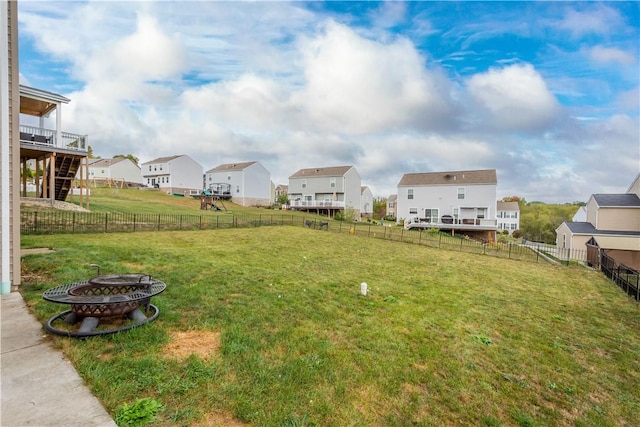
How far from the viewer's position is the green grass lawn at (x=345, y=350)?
3012 mm

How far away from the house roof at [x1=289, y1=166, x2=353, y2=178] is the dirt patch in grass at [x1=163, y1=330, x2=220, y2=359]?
39424 millimetres

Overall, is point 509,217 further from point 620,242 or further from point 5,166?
point 5,166

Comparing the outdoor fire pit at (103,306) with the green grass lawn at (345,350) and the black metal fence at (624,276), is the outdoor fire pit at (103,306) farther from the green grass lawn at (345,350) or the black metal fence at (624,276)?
the black metal fence at (624,276)

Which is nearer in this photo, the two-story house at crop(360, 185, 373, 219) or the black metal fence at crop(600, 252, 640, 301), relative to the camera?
the black metal fence at crop(600, 252, 640, 301)

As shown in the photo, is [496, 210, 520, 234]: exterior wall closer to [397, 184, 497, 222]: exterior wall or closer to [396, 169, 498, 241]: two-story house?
[396, 169, 498, 241]: two-story house

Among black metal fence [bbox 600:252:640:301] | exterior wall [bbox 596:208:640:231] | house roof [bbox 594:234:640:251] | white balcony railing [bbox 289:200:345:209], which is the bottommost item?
black metal fence [bbox 600:252:640:301]

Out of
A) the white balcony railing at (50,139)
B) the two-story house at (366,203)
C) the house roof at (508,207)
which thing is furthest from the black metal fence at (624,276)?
the house roof at (508,207)

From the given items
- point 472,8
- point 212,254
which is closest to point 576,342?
point 212,254

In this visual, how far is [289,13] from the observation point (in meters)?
12.1

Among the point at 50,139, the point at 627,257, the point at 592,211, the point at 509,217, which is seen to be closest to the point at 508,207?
the point at 509,217

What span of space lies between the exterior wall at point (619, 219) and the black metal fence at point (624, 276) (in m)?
11.0

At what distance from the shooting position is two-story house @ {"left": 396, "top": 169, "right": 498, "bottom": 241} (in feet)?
107

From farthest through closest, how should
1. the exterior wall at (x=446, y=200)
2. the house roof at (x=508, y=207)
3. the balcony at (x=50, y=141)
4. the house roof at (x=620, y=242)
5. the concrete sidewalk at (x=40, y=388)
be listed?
the house roof at (x=508, y=207)
the exterior wall at (x=446, y=200)
the house roof at (x=620, y=242)
the balcony at (x=50, y=141)
the concrete sidewalk at (x=40, y=388)

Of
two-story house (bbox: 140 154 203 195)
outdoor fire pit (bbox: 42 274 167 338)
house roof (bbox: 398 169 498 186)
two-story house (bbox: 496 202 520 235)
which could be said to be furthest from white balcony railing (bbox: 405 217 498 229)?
two-story house (bbox: 140 154 203 195)
